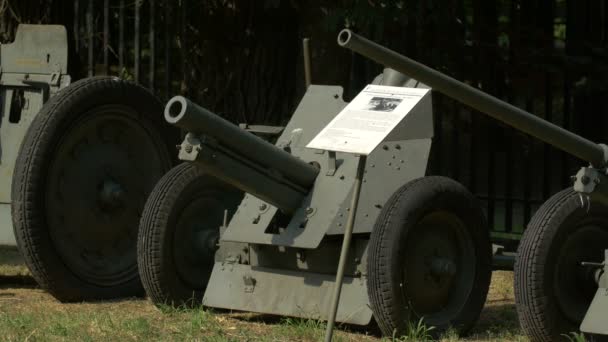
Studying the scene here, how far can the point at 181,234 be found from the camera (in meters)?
8.04

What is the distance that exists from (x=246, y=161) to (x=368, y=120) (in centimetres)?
118

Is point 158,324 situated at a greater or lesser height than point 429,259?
lesser

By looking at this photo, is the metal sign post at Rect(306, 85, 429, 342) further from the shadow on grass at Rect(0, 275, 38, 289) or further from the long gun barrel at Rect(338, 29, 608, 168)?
the shadow on grass at Rect(0, 275, 38, 289)

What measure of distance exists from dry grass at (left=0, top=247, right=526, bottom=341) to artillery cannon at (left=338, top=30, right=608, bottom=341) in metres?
0.43

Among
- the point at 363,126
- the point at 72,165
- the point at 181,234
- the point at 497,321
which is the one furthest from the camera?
the point at 72,165

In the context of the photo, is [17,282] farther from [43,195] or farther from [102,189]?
[43,195]

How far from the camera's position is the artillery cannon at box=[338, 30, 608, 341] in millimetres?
6145

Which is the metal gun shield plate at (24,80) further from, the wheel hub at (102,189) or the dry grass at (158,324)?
the dry grass at (158,324)

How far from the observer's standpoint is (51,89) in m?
9.11

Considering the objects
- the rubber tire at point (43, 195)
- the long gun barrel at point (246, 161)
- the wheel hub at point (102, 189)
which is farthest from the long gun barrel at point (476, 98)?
the wheel hub at point (102, 189)

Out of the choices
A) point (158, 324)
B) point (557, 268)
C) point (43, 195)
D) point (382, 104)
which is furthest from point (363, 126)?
point (43, 195)

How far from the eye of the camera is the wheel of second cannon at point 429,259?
6.85 metres

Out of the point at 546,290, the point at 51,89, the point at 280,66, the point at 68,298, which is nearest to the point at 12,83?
the point at 51,89

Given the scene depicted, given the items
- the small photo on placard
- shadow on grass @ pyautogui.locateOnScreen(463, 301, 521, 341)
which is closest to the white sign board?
the small photo on placard
